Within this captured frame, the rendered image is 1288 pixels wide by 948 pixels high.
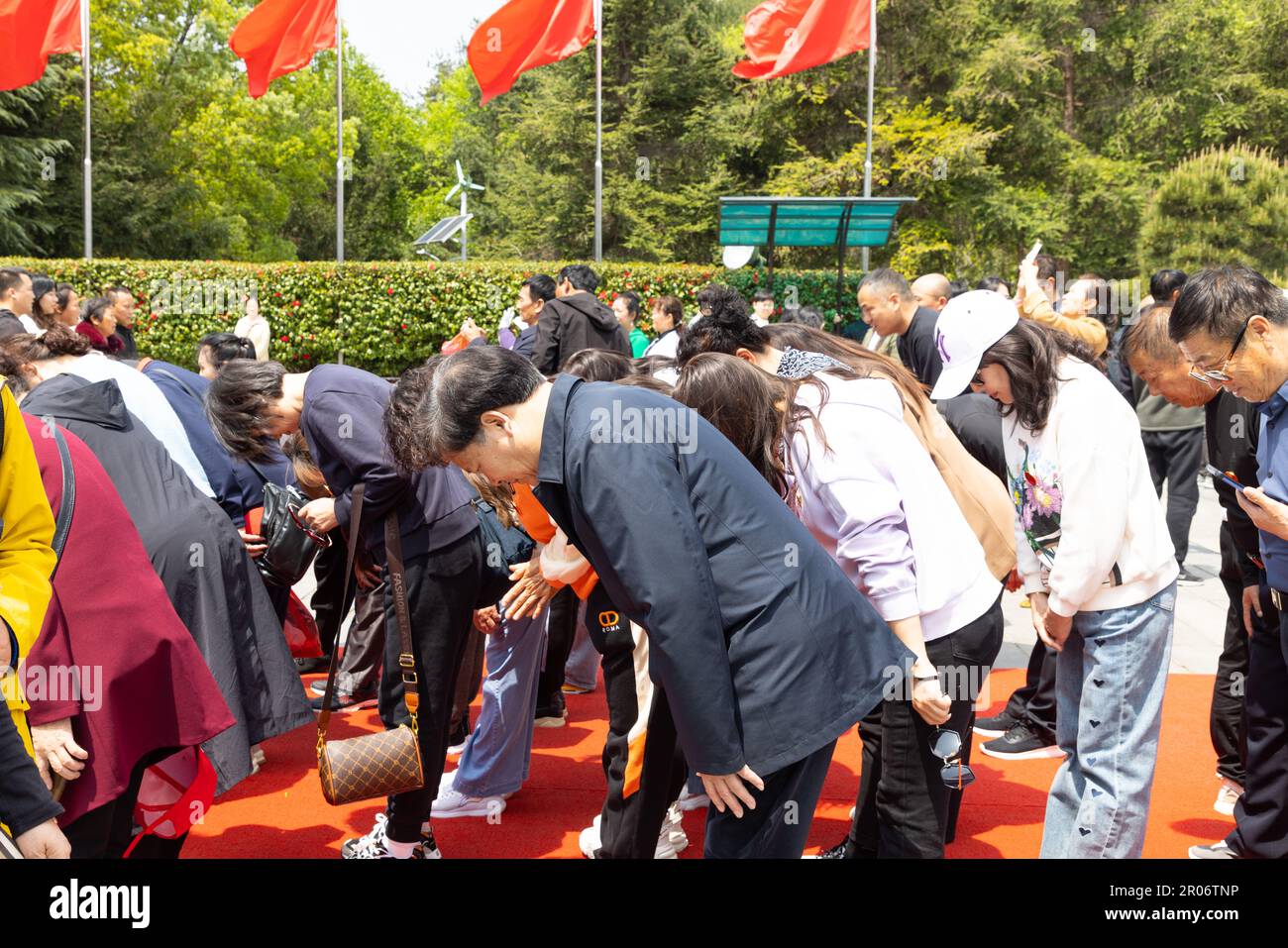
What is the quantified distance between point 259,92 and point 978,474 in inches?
602

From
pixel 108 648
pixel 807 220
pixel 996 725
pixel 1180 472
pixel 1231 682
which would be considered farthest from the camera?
pixel 807 220

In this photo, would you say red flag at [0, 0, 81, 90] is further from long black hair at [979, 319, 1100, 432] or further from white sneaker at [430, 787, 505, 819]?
long black hair at [979, 319, 1100, 432]

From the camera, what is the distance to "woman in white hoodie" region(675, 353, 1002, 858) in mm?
2967

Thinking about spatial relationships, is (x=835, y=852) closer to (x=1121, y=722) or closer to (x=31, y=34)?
(x=1121, y=722)

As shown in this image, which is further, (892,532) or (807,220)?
(807,220)

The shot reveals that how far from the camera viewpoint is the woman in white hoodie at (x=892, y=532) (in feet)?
9.73

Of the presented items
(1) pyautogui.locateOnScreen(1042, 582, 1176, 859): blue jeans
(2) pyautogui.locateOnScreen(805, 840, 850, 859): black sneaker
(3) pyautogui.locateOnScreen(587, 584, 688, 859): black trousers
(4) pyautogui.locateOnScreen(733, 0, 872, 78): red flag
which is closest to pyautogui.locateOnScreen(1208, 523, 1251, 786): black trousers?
(1) pyautogui.locateOnScreen(1042, 582, 1176, 859): blue jeans

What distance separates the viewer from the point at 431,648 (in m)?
3.89

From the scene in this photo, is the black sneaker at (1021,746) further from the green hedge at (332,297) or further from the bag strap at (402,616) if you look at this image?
the green hedge at (332,297)

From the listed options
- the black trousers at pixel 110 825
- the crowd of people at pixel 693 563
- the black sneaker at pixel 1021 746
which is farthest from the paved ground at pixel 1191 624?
the black trousers at pixel 110 825

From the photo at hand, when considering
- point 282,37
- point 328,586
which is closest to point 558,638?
point 328,586

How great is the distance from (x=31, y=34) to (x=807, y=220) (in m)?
11.4
